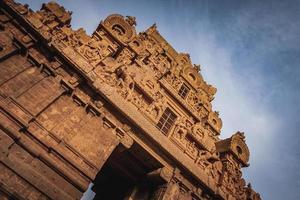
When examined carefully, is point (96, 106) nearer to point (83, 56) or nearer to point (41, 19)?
point (83, 56)

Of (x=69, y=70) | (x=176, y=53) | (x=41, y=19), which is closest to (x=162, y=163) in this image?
(x=69, y=70)

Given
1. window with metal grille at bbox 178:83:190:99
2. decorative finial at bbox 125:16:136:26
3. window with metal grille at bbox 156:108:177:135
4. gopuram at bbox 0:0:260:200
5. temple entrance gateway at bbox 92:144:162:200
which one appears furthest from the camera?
window with metal grille at bbox 178:83:190:99

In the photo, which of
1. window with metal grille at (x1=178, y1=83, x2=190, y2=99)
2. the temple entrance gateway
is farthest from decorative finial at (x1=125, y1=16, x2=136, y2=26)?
the temple entrance gateway

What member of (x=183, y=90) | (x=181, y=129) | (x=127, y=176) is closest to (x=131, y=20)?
(x=183, y=90)

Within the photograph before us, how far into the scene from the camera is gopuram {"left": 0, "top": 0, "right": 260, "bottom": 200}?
7.10 m

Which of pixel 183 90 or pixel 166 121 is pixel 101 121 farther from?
pixel 183 90

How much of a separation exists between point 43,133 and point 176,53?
10706mm

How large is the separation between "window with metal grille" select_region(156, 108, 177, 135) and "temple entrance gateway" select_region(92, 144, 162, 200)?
1.91 meters

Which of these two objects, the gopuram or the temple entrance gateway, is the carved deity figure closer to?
the gopuram

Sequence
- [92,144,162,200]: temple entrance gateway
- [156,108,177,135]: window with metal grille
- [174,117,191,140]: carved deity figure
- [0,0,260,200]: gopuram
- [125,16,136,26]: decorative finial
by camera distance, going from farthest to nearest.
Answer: [125,16,136,26]: decorative finial → [174,117,191,140]: carved deity figure → [156,108,177,135]: window with metal grille → [92,144,162,200]: temple entrance gateway → [0,0,260,200]: gopuram

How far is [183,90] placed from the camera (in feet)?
49.0

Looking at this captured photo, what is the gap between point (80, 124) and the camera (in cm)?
841

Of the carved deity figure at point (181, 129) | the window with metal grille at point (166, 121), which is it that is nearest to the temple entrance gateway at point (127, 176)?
the window with metal grille at point (166, 121)

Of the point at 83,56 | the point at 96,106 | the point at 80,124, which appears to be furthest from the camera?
the point at 83,56
